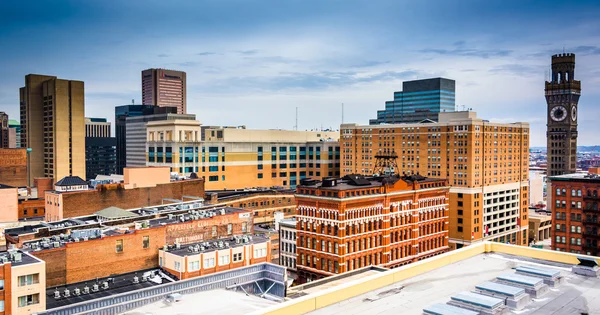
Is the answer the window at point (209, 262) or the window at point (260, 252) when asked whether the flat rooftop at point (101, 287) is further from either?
the window at point (260, 252)

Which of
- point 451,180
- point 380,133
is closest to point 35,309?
point 451,180

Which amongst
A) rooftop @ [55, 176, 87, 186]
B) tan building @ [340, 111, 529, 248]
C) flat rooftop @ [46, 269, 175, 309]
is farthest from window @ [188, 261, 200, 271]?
tan building @ [340, 111, 529, 248]

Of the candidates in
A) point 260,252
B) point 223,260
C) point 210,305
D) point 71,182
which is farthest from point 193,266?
point 71,182

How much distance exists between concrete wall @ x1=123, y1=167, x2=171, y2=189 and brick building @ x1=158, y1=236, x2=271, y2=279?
50.3 metres

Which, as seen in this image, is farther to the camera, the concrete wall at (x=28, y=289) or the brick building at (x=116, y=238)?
the brick building at (x=116, y=238)

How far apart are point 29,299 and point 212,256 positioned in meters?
25.2

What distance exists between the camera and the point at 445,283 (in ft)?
165

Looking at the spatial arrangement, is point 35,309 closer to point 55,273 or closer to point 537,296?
point 55,273

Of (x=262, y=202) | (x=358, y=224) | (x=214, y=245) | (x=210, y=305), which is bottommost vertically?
(x=210, y=305)

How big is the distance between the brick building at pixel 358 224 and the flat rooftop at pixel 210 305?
28.6m

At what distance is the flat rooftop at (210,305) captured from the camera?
213ft

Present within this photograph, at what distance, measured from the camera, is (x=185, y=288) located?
2817 inches

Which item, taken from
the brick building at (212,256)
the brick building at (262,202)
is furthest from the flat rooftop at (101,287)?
the brick building at (262,202)

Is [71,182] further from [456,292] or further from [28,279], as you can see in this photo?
[456,292]
